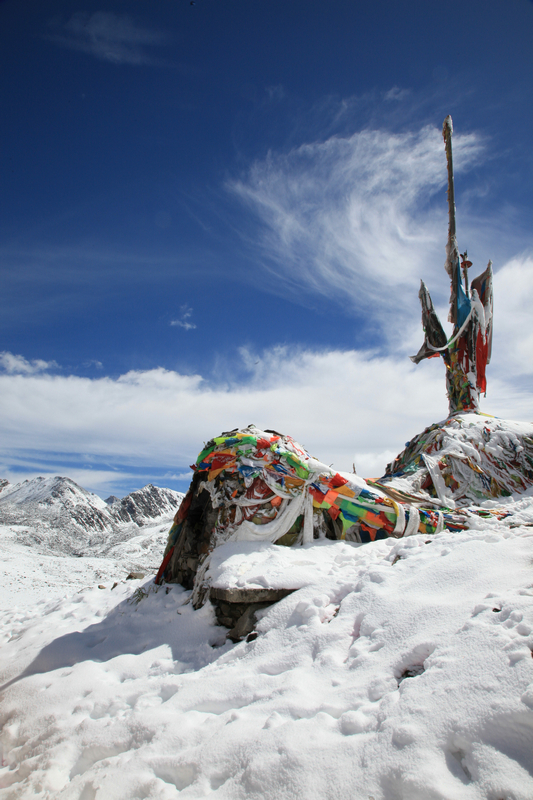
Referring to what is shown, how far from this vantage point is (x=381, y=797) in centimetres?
164

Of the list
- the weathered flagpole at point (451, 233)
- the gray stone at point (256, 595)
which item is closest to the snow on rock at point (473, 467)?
the gray stone at point (256, 595)

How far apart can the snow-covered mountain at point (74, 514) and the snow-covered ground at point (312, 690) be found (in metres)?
13.3

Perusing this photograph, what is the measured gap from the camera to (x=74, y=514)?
21656 millimetres

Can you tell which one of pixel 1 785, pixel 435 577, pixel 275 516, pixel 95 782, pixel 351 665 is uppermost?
pixel 275 516

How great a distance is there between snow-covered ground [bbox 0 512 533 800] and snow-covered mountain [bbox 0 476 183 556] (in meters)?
13.3

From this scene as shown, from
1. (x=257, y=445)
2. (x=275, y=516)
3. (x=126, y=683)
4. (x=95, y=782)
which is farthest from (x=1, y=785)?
(x=257, y=445)

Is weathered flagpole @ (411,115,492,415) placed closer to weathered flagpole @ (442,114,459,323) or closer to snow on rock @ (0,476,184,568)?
weathered flagpole @ (442,114,459,323)

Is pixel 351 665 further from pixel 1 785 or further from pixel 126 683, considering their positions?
pixel 1 785

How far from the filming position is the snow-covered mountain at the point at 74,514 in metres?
16.9

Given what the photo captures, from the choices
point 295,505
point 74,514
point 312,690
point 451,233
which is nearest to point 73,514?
point 74,514

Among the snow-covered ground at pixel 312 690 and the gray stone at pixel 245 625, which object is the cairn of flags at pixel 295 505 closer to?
the snow-covered ground at pixel 312 690

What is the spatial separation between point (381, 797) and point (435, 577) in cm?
174

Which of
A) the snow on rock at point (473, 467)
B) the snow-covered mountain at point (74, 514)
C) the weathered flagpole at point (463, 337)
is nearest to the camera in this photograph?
the snow on rock at point (473, 467)

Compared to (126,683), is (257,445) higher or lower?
higher
